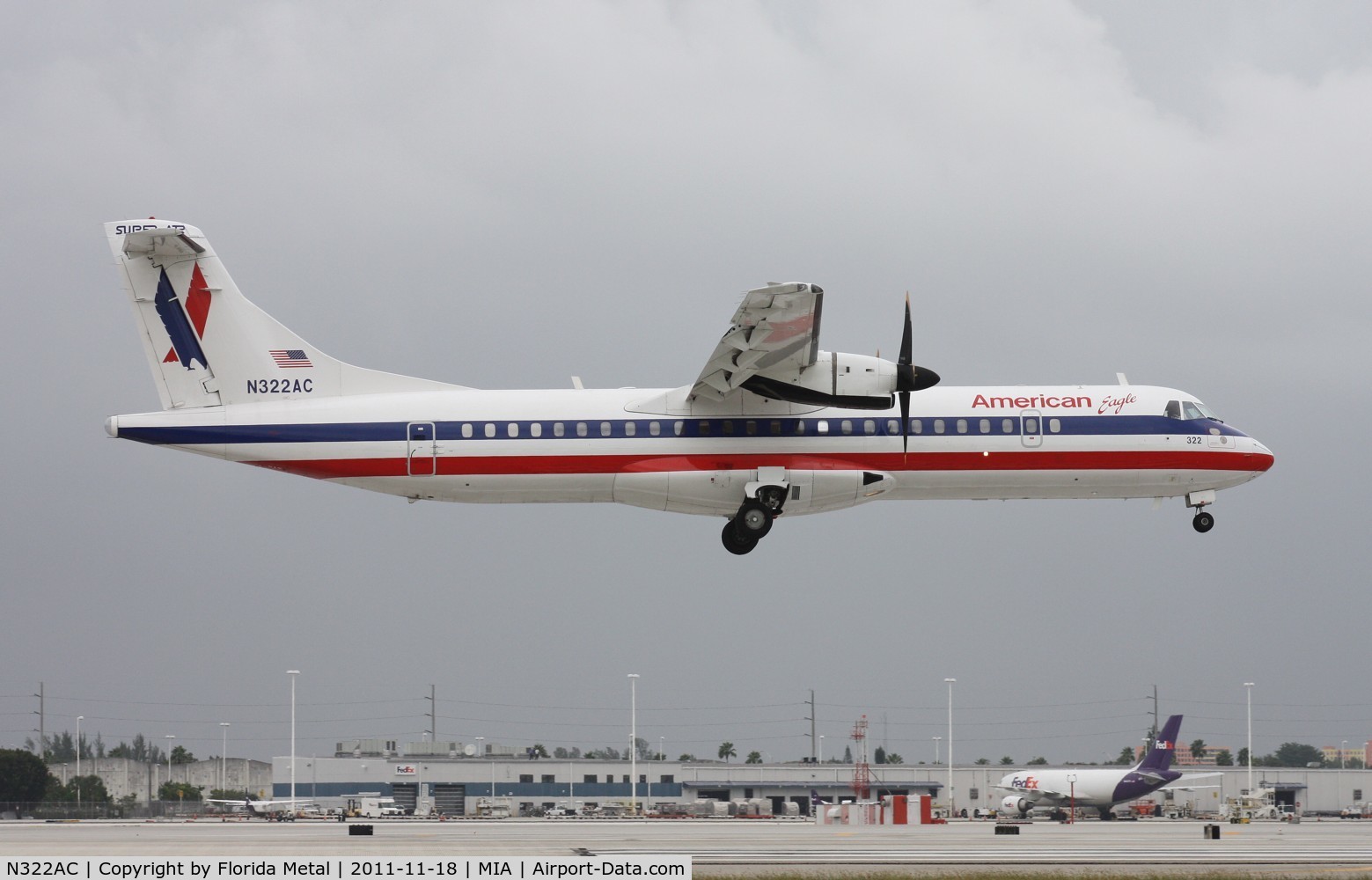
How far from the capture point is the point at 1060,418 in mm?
34531

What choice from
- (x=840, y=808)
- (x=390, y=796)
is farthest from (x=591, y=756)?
(x=840, y=808)

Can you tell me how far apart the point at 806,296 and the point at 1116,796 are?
2200 inches

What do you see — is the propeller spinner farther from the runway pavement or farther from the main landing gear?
the runway pavement

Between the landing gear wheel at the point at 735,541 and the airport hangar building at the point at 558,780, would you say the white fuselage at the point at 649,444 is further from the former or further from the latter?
the airport hangar building at the point at 558,780

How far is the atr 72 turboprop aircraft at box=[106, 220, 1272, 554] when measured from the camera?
32.9 meters

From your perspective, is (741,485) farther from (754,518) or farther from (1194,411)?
(1194,411)

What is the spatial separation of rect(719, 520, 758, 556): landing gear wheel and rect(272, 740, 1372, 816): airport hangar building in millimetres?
63340

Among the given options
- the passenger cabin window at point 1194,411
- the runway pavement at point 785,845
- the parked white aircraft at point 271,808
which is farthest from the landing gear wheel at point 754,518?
the parked white aircraft at point 271,808

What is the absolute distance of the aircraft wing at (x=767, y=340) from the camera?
29.3 m

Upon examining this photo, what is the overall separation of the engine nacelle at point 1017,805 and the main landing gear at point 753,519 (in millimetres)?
47501

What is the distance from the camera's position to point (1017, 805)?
76750 mm

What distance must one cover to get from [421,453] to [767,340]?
843 cm

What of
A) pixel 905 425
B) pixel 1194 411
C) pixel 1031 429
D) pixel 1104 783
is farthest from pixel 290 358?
pixel 1104 783

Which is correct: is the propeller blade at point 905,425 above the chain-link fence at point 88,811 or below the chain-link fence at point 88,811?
above
